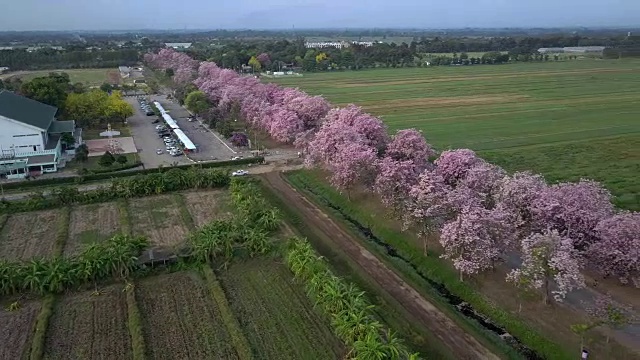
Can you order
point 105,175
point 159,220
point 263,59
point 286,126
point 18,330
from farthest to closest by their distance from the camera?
point 263,59
point 286,126
point 105,175
point 159,220
point 18,330

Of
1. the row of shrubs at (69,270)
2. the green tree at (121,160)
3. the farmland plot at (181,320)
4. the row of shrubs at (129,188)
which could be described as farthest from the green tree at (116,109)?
the farmland plot at (181,320)

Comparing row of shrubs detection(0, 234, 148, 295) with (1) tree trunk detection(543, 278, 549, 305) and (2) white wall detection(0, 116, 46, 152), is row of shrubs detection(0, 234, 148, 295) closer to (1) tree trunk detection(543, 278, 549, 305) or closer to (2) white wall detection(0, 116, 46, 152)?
(1) tree trunk detection(543, 278, 549, 305)

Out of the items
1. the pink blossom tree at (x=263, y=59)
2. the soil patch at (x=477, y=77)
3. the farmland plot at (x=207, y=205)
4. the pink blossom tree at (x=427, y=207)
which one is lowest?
the farmland plot at (x=207, y=205)

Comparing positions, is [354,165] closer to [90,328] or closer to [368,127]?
[368,127]

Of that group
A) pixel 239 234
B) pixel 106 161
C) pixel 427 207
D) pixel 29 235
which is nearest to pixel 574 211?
pixel 427 207

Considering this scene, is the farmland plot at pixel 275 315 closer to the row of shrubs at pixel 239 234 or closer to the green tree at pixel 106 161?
the row of shrubs at pixel 239 234

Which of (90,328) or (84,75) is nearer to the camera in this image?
(90,328)

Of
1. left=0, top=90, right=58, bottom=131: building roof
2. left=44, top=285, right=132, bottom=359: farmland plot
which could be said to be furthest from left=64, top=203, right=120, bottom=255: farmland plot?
left=0, top=90, right=58, bottom=131: building roof
